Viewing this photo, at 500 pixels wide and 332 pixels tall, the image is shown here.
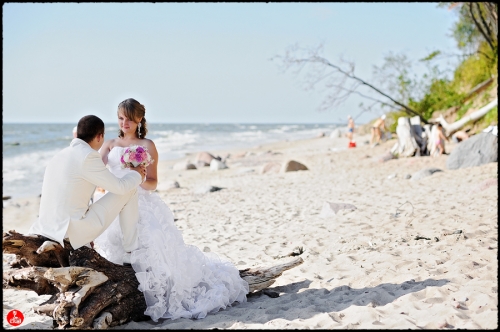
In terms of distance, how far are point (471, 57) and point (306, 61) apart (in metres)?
9.40

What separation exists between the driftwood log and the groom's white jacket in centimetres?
16

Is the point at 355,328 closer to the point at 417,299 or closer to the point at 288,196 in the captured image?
the point at 417,299

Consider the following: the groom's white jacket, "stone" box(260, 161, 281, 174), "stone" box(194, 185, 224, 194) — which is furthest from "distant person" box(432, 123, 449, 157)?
the groom's white jacket

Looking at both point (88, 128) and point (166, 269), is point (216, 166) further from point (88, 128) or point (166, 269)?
point (88, 128)

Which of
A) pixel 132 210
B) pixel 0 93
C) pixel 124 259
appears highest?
pixel 0 93

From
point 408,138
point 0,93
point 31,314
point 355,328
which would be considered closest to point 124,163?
point 0,93

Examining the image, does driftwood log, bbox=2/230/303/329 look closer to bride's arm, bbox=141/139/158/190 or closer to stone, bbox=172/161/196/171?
bride's arm, bbox=141/139/158/190

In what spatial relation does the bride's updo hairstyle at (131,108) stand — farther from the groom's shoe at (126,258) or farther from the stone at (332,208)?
the stone at (332,208)

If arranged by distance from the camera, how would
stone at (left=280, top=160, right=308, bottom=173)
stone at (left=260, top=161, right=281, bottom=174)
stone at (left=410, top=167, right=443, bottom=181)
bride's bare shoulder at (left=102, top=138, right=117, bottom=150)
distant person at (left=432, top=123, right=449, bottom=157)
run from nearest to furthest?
bride's bare shoulder at (left=102, top=138, right=117, bottom=150) → stone at (left=410, top=167, right=443, bottom=181) → distant person at (left=432, top=123, right=449, bottom=157) → stone at (left=280, top=160, right=308, bottom=173) → stone at (left=260, top=161, right=281, bottom=174)

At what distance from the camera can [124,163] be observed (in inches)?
174

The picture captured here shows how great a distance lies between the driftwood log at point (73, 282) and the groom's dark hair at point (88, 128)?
901 mm

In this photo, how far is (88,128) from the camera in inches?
161

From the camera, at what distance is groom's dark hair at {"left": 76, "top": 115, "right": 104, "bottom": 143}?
4090 millimetres

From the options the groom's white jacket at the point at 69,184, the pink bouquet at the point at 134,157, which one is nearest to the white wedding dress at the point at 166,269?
the pink bouquet at the point at 134,157
